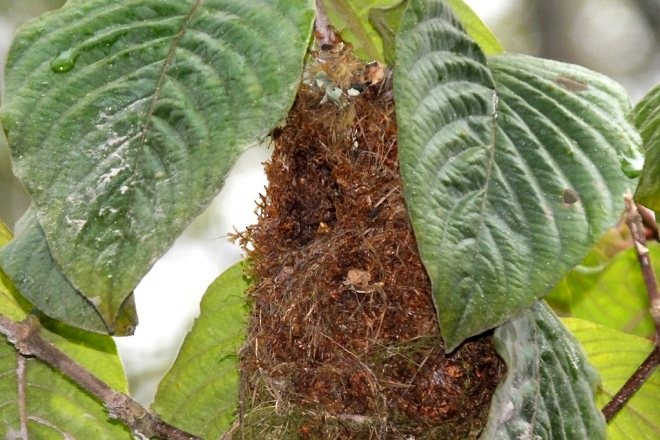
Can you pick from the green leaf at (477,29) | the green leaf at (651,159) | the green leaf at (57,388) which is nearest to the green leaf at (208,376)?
the green leaf at (57,388)

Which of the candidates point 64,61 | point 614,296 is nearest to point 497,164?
point 64,61

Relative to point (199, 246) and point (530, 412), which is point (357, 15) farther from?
point (199, 246)

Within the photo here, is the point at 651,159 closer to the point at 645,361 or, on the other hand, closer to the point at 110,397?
the point at 645,361

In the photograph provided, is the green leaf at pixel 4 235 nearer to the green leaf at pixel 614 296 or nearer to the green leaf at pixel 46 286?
the green leaf at pixel 46 286

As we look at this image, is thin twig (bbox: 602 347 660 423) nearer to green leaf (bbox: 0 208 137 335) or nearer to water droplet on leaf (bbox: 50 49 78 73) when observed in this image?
green leaf (bbox: 0 208 137 335)

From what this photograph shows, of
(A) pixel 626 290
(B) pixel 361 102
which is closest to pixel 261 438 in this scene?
(B) pixel 361 102

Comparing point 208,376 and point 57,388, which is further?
point 208,376
